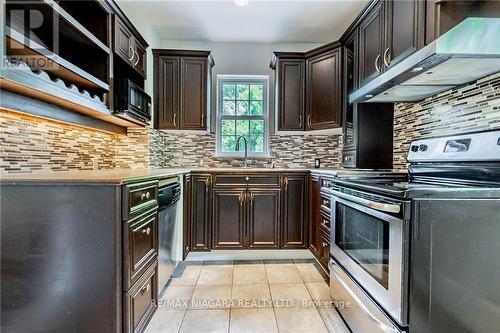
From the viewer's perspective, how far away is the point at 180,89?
10.1ft

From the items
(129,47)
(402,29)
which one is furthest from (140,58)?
(402,29)

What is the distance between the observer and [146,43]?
2.77 m

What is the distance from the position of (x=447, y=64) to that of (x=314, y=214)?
1.71 m

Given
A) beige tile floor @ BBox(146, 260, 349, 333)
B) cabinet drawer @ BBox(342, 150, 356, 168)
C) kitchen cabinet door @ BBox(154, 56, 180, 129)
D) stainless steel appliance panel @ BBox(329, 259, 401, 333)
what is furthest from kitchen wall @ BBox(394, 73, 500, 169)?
kitchen cabinet door @ BBox(154, 56, 180, 129)

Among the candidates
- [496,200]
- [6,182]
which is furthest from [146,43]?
[496,200]

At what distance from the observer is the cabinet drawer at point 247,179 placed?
2818 millimetres

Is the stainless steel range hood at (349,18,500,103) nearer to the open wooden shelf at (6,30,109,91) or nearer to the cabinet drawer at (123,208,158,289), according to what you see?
the cabinet drawer at (123,208,158,289)

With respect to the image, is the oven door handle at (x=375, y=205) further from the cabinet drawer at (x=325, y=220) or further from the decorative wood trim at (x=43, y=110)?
the decorative wood trim at (x=43, y=110)

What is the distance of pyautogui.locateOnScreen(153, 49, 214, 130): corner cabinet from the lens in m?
3.05

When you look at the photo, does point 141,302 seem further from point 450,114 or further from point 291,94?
point 291,94

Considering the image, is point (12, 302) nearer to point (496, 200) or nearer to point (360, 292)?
point (360, 292)

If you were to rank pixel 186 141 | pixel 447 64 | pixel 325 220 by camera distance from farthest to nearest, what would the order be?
pixel 186 141 → pixel 325 220 → pixel 447 64

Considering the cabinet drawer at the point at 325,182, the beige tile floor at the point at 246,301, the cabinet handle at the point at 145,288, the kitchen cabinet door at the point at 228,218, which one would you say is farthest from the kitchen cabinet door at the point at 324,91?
the cabinet handle at the point at 145,288

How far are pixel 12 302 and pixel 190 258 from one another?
1.70m
